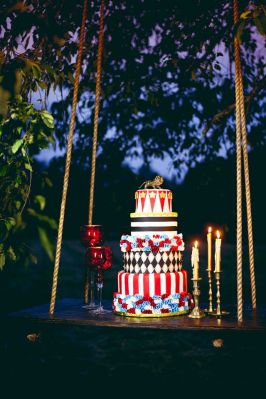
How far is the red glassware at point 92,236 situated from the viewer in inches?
149

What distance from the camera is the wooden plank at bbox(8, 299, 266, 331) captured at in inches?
115

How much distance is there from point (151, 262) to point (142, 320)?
0.46 m

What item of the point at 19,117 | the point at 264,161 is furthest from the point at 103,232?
the point at 264,161

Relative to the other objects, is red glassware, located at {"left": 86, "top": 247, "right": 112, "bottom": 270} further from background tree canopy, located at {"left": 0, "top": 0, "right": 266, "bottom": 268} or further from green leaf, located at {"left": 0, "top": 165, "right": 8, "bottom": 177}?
background tree canopy, located at {"left": 0, "top": 0, "right": 266, "bottom": 268}

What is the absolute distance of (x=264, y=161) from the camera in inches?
301

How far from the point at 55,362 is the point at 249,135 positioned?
420 cm

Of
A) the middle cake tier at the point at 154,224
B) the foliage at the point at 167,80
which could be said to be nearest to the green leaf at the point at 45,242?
the middle cake tier at the point at 154,224

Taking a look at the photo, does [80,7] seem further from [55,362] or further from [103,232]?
[55,362]

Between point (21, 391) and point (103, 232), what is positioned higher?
point (103, 232)

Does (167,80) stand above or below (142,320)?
above

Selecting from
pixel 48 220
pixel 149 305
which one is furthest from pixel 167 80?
pixel 48 220

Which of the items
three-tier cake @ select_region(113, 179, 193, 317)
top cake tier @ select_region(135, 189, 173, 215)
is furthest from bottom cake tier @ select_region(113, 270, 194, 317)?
top cake tier @ select_region(135, 189, 173, 215)

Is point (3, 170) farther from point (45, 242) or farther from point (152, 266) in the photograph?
point (45, 242)

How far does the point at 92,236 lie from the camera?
3793 millimetres
